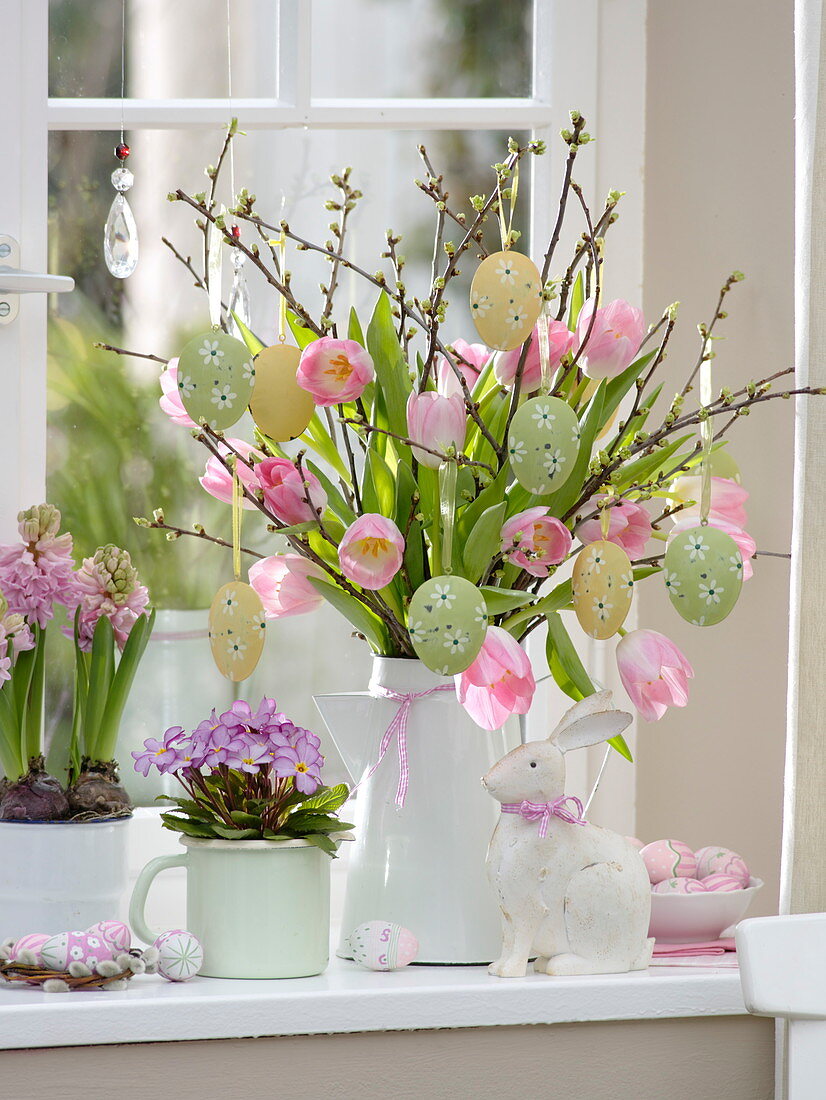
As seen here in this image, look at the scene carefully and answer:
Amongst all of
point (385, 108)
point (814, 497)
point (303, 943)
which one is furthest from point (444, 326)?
point (303, 943)

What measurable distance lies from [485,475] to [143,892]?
42 centimetres

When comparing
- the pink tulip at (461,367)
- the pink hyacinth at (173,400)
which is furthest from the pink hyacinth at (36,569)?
the pink tulip at (461,367)

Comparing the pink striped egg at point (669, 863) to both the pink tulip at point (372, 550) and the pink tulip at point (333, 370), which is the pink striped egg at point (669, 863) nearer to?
the pink tulip at point (372, 550)

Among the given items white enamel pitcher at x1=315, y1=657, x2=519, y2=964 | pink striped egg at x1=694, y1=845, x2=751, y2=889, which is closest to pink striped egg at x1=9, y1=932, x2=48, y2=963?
white enamel pitcher at x1=315, y1=657, x2=519, y2=964

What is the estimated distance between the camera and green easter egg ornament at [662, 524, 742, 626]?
960 mm

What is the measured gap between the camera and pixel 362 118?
143 centimetres

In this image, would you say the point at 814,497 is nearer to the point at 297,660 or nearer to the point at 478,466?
the point at 478,466

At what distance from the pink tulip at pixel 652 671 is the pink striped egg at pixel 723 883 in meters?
0.17

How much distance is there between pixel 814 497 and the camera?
1007 millimetres

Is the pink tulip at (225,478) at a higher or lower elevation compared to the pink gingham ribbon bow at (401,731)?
higher

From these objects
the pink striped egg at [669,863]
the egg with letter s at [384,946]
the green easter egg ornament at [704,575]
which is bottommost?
the egg with letter s at [384,946]

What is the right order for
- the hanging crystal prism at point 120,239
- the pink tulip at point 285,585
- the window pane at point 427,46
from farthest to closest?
the window pane at point 427,46, the hanging crystal prism at point 120,239, the pink tulip at point 285,585

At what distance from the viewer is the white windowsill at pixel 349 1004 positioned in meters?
0.93

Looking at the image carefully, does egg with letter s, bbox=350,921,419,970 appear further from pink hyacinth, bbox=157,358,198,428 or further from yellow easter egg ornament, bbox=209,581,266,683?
pink hyacinth, bbox=157,358,198,428
